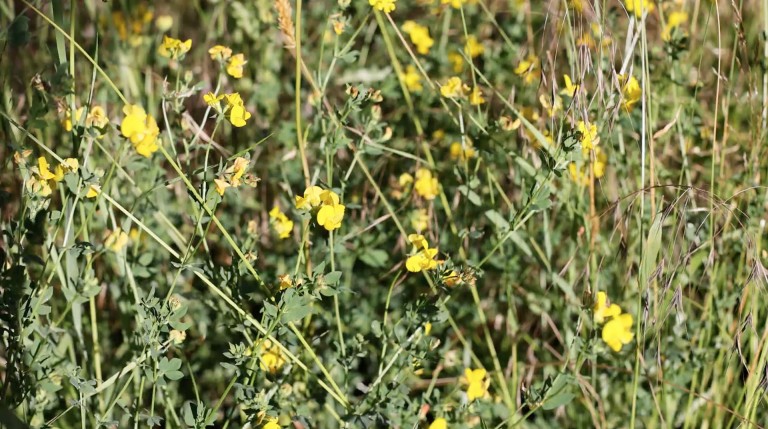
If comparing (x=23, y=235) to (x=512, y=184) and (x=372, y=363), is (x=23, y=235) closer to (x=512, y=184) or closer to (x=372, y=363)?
(x=372, y=363)

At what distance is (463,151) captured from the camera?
1.51 meters

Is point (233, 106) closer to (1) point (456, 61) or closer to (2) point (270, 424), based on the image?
(2) point (270, 424)

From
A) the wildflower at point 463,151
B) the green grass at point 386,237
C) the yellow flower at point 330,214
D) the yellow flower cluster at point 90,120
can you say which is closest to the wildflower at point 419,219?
the green grass at point 386,237

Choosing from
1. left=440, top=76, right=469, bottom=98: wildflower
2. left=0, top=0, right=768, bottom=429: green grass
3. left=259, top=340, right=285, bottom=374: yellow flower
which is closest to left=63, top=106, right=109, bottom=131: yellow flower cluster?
left=0, top=0, right=768, bottom=429: green grass

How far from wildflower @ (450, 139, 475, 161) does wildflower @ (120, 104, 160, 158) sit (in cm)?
55

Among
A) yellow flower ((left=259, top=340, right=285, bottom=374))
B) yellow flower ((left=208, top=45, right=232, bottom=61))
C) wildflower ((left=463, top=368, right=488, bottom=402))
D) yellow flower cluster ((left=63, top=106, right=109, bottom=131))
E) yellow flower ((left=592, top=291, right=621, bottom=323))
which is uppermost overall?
yellow flower ((left=208, top=45, right=232, bottom=61))

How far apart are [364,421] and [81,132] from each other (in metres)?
0.58

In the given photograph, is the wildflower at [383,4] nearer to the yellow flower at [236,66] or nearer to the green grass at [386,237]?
the green grass at [386,237]

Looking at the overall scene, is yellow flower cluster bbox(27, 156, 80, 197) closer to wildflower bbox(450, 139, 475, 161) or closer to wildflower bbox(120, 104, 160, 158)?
wildflower bbox(120, 104, 160, 158)

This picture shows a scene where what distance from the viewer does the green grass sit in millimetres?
1213

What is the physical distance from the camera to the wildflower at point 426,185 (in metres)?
1.57

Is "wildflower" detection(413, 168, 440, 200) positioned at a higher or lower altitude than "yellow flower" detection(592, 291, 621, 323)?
higher

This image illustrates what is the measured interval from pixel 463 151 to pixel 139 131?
22.7 inches

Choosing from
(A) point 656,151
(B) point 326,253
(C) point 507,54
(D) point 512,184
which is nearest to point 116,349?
(B) point 326,253
